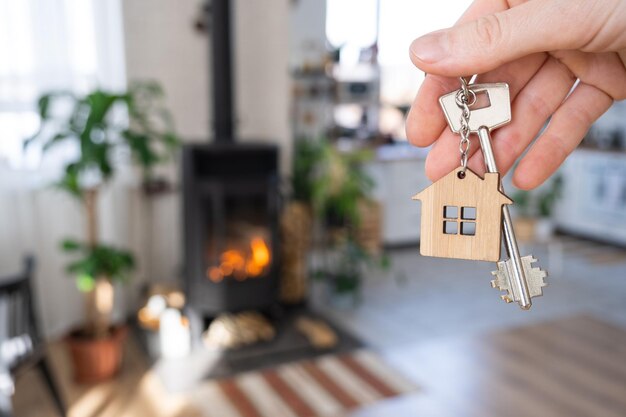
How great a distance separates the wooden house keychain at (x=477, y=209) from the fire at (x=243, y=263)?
2519mm

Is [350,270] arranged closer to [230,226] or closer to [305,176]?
[305,176]

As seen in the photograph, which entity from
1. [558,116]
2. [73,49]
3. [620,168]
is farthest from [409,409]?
[620,168]

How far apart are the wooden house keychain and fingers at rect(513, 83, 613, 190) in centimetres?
12

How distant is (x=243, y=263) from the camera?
3.17 meters

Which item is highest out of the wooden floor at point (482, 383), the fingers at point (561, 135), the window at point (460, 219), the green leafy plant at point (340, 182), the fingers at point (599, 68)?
the fingers at point (599, 68)

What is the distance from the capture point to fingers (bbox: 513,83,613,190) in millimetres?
756

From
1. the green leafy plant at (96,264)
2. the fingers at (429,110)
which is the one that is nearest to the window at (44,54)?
the green leafy plant at (96,264)

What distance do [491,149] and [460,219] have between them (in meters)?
0.08

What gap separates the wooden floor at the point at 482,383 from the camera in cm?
260

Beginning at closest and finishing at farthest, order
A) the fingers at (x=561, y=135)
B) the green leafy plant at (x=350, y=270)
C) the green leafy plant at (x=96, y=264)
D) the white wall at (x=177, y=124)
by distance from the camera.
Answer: the fingers at (x=561, y=135)
the green leafy plant at (x=96, y=264)
the white wall at (x=177, y=124)
the green leafy plant at (x=350, y=270)

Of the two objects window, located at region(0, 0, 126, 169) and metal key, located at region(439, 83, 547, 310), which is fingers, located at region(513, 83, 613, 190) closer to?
metal key, located at region(439, 83, 547, 310)

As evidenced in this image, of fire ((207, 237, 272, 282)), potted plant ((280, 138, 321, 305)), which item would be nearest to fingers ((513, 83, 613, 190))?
fire ((207, 237, 272, 282))

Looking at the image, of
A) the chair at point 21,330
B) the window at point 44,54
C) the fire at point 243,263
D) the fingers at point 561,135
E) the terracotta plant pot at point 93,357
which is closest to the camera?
the fingers at point 561,135

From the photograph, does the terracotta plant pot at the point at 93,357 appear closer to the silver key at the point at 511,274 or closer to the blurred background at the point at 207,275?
the blurred background at the point at 207,275
